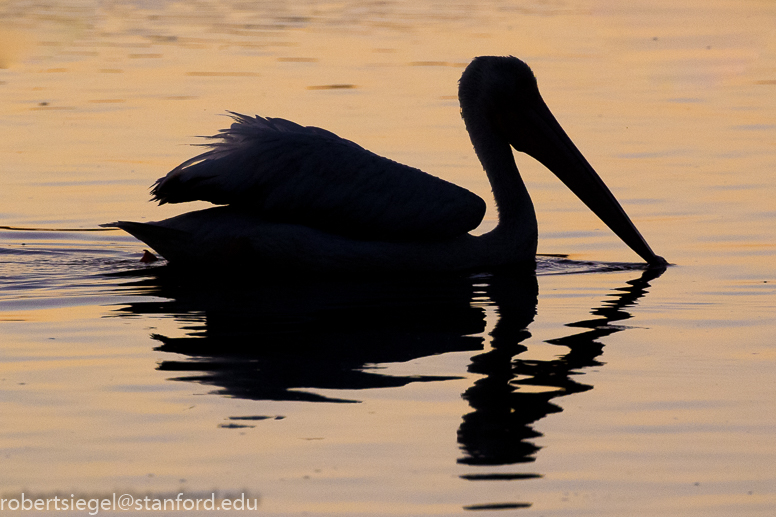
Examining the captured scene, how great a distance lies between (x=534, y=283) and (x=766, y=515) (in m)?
3.82

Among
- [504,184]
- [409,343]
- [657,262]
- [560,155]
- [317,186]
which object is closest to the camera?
[409,343]

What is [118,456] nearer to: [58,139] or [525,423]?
[525,423]

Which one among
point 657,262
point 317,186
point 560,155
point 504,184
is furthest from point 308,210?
point 657,262

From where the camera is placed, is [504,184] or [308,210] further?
[504,184]

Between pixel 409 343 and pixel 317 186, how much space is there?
1.81 m

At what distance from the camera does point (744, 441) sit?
15.5 ft

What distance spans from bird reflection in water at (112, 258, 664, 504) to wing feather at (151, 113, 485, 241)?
35 cm

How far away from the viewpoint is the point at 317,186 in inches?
304

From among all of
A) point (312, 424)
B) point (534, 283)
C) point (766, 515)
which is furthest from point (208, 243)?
point (766, 515)

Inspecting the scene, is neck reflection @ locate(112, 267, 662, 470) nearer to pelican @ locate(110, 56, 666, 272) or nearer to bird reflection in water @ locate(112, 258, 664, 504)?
bird reflection in water @ locate(112, 258, 664, 504)

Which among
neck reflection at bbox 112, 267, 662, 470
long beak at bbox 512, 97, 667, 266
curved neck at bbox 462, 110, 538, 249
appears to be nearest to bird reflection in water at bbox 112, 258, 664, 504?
neck reflection at bbox 112, 267, 662, 470

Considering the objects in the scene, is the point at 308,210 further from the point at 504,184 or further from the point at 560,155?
the point at 560,155

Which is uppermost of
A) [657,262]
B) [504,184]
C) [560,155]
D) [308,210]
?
[560,155]

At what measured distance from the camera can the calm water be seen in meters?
4.35
